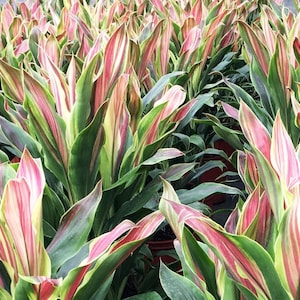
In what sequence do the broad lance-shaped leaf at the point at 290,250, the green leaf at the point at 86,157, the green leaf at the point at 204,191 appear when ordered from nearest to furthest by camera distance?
the broad lance-shaped leaf at the point at 290,250
the green leaf at the point at 86,157
the green leaf at the point at 204,191

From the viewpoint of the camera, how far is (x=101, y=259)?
29.3 inches

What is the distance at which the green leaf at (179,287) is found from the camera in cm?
78

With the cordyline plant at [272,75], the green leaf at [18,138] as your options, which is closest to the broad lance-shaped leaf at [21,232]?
the green leaf at [18,138]

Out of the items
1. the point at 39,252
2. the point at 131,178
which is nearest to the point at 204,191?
the point at 131,178

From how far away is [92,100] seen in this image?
1.06m

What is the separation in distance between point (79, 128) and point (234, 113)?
1.79 feet

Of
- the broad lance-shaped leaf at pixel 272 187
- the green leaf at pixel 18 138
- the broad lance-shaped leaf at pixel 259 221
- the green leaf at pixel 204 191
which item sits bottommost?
the green leaf at pixel 204 191

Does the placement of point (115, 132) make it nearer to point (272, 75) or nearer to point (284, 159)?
point (284, 159)

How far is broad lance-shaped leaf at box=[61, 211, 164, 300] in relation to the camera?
2.34 ft

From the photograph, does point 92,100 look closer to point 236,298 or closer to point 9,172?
point 9,172

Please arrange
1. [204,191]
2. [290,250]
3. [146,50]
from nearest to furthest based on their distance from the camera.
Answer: [290,250], [204,191], [146,50]

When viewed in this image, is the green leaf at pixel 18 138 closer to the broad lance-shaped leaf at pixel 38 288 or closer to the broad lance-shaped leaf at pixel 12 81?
the broad lance-shaped leaf at pixel 12 81

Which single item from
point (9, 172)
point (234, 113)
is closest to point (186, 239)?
point (9, 172)

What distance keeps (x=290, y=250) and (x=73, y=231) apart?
35cm
